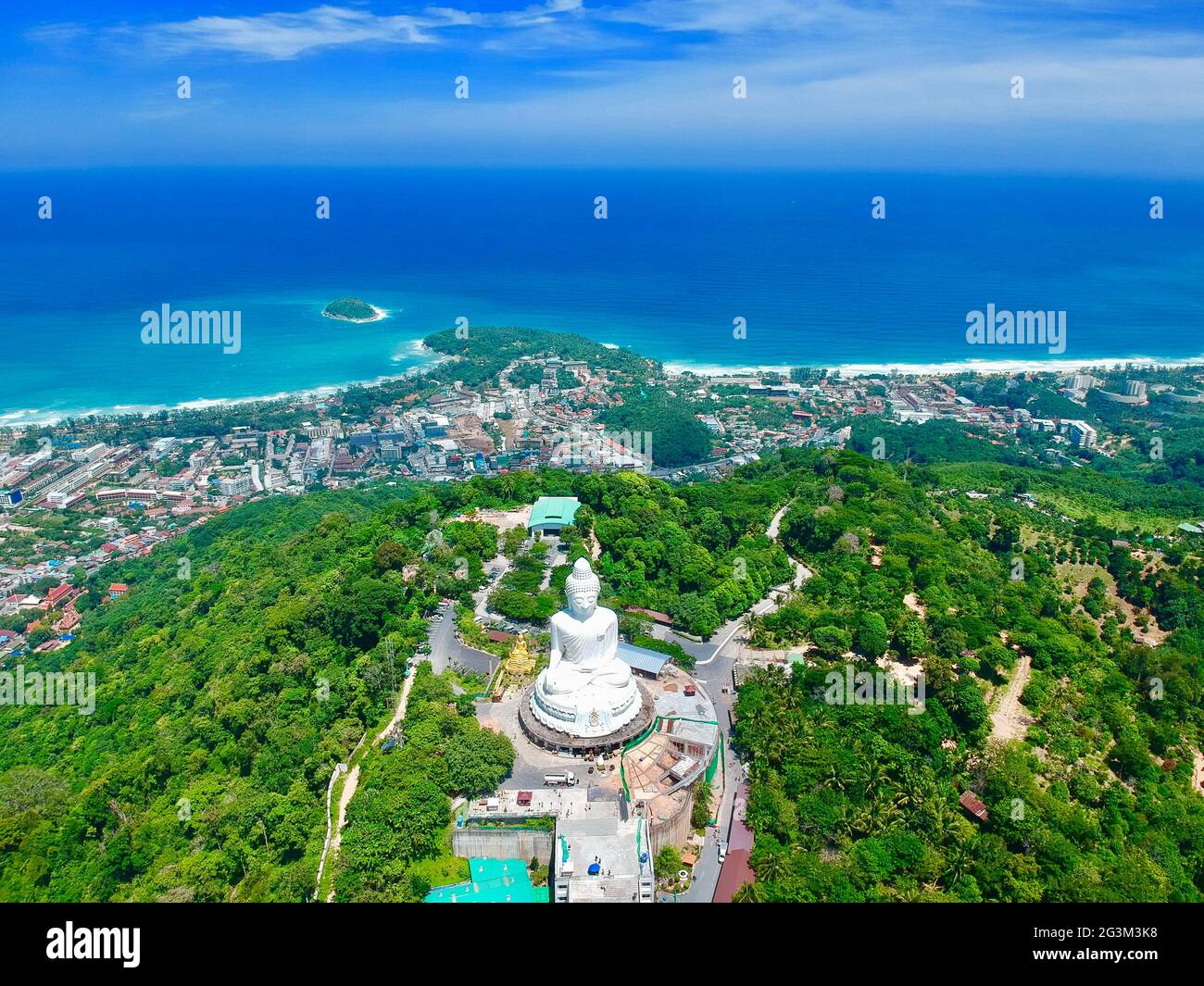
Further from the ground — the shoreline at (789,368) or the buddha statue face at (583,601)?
the shoreline at (789,368)

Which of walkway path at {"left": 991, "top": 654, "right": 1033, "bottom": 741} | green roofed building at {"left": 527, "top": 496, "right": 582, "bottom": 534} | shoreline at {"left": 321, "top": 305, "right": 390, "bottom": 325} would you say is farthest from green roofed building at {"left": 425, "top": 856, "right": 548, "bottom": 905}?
shoreline at {"left": 321, "top": 305, "right": 390, "bottom": 325}

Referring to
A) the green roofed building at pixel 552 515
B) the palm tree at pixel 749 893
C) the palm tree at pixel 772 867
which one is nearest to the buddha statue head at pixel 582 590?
the palm tree at pixel 772 867

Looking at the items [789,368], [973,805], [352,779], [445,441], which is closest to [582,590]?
[352,779]

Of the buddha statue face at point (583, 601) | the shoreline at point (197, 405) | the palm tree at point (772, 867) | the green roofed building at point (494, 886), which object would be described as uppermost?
the shoreline at point (197, 405)

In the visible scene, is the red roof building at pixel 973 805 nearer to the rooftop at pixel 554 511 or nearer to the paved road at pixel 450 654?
the paved road at pixel 450 654

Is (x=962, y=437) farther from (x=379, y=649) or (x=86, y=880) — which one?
(x=86, y=880)

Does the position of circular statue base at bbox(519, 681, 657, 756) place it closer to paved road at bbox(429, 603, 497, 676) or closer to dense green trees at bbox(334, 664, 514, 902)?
dense green trees at bbox(334, 664, 514, 902)

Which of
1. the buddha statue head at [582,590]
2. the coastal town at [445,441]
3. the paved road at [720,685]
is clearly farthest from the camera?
the coastal town at [445,441]
